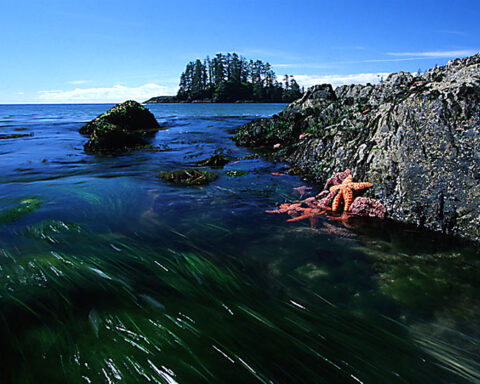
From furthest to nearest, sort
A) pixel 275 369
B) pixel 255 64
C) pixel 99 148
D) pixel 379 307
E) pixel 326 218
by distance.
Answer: pixel 255 64 < pixel 99 148 < pixel 326 218 < pixel 379 307 < pixel 275 369

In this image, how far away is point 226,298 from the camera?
3.71 meters

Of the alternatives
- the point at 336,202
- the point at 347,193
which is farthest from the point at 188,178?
the point at 347,193

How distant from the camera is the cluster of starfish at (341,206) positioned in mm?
6051

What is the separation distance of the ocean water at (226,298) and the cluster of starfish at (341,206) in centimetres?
39

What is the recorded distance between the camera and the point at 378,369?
2.66 meters

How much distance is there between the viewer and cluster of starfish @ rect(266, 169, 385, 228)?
6.05 meters

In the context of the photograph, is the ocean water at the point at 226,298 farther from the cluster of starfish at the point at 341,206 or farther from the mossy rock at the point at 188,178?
the mossy rock at the point at 188,178

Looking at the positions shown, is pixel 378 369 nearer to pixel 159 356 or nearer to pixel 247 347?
pixel 247 347

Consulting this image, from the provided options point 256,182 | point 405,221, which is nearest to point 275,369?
point 405,221

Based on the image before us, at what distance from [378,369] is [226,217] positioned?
4.06 m

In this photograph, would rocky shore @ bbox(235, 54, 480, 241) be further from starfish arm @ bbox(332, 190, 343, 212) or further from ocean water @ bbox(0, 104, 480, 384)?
starfish arm @ bbox(332, 190, 343, 212)

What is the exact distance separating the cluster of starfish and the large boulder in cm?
1348

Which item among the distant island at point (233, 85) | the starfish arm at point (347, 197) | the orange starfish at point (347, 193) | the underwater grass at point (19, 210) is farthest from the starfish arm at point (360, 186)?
the distant island at point (233, 85)

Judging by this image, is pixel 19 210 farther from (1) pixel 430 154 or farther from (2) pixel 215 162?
(1) pixel 430 154
